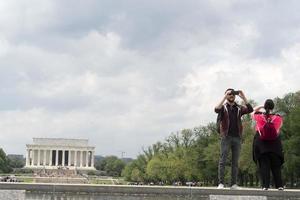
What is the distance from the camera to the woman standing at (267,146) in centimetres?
1423

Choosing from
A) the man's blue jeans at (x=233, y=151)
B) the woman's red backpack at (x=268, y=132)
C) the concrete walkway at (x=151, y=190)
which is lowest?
the concrete walkway at (x=151, y=190)

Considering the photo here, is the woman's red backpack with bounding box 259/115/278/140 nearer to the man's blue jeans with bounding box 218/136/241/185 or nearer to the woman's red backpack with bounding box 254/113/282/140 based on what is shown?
the woman's red backpack with bounding box 254/113/282/140

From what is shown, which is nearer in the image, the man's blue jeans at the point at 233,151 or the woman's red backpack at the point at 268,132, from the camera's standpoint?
the woman's red backpack at the point at 268,132

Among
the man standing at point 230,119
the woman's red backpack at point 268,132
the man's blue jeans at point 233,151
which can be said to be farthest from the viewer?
the man's blue jeans at point 233,151

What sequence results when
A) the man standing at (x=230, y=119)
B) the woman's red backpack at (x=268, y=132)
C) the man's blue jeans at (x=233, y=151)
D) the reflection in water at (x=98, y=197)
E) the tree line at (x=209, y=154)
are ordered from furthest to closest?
the tree line at (x=209, y=154), the man's blue jeans at (x=233, y=151), the man standing at (x=230, y=119), the woman's red backpack at (x=268, y=132), the reflection in water at (x=98, y=197)

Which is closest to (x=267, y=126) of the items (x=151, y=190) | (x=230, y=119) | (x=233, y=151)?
(x=230, y=119)

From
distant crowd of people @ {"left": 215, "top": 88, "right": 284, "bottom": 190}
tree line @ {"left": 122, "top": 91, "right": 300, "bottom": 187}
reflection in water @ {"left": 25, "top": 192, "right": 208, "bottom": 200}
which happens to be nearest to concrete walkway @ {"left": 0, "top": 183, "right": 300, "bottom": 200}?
reflection in water @ {"left": 25, "top": 192, "right": 208, "bottom": 200}

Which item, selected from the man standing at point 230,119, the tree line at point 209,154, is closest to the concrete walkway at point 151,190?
the man standing at point 230,119

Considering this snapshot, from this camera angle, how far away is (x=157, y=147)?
134 metres

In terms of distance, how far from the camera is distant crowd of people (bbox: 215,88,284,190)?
46.8ft

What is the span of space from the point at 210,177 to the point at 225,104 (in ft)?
300

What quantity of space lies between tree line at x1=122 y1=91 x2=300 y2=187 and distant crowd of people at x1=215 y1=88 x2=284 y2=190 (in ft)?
183

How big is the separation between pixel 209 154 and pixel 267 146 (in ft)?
264

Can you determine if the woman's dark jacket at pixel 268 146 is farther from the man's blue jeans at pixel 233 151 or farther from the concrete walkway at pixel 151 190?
the concrete walkway at pixel 151 190
